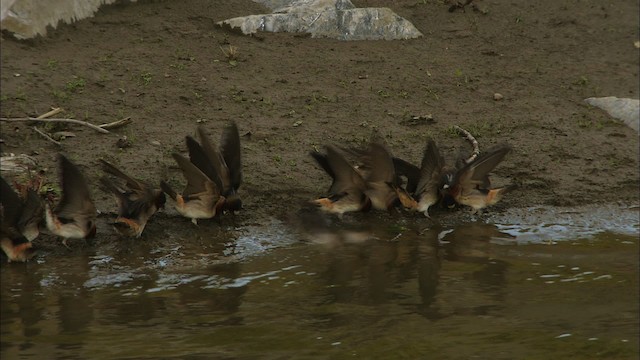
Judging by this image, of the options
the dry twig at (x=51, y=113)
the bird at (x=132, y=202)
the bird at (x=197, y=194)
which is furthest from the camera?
the dry twig at (x=51, y=113)

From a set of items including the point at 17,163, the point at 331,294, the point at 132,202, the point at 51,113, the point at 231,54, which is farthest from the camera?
the point at 231,54

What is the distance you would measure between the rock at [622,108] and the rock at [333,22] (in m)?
2.26

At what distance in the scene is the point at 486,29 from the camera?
1091cm

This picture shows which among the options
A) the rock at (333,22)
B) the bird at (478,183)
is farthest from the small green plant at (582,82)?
A: the bird at (478,183)

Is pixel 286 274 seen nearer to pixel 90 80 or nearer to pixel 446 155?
pixel 446 155

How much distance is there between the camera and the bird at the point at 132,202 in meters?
6.46

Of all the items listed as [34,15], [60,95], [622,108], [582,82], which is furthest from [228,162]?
[582,82]

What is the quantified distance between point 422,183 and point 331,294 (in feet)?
5.71

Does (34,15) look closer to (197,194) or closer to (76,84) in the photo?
(76,84)

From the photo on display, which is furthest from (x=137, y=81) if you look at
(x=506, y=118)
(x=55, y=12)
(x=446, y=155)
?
(x=506, y=118)

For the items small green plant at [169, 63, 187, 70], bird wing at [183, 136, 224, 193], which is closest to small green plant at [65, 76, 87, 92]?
small green plant at [169, 63, 187, 70]

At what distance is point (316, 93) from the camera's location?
908cm

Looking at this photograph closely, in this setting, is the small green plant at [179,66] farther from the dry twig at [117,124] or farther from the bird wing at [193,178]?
the bird wing at [193,178]

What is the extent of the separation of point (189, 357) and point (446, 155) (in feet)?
13.4
